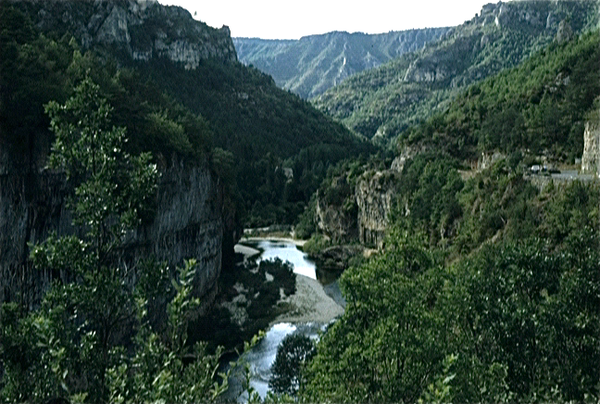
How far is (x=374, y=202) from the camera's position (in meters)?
79.5

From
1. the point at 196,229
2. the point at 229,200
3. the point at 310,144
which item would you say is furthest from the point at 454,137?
the point at 310,144

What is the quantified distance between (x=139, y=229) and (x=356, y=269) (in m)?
24.2

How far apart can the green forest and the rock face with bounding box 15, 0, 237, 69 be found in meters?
34.5

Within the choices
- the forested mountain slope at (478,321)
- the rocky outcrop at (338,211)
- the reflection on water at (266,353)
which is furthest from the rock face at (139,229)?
the rocky outcrop at (338,211)

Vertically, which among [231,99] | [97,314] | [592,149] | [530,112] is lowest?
[97,314]

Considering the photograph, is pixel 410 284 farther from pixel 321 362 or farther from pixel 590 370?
pixel 590 370

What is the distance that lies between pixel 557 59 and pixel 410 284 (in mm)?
69046

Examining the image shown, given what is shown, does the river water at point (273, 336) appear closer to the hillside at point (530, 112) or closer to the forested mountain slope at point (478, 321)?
the forested mountain slope at point (478, 321)

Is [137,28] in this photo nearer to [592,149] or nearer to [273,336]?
[273,336]

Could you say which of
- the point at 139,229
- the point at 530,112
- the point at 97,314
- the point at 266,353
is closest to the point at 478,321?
the point at 97,314

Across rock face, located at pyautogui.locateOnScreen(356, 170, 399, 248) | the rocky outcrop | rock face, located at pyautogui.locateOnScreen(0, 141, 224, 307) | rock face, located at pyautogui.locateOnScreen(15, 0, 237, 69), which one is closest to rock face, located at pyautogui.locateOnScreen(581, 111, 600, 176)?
rock face, located at pyautogui.locateOnScreen(0, 141, 224, 307)

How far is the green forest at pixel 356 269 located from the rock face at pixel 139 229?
0.90 meters

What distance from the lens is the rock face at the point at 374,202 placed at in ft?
251

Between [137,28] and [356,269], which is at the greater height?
[137,28]
